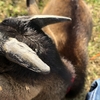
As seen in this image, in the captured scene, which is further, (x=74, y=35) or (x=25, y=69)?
(x=74, y=35)

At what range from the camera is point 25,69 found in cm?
246

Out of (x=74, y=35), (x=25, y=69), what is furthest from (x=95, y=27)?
(x=25, y=69)

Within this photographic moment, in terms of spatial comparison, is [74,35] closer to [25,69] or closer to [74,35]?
[74,35]

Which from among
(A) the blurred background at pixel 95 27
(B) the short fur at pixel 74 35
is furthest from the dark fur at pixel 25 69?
(A) the blurred background at pixel 95 27

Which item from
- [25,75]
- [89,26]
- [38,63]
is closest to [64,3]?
[89,26]

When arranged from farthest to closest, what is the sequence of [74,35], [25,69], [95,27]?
[95,27]
[74,35]
[25,69]

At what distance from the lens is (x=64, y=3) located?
3.62 metres

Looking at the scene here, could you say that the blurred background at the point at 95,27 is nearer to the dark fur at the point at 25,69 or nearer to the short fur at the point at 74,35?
the short fur at the point at 74,35

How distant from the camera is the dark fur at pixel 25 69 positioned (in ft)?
8.09

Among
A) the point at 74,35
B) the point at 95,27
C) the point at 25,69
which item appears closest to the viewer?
the point at 25,69

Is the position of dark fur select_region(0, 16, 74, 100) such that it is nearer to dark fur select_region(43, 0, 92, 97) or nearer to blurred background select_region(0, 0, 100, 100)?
dark fur select_region(43, 0, 92, 97)

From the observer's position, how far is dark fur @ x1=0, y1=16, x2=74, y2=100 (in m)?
2.46

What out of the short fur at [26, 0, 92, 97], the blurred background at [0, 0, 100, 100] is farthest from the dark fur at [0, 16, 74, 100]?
the blurred background at [0, 0, 100, 100]

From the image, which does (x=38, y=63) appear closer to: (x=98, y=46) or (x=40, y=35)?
(x=40, y=35)
